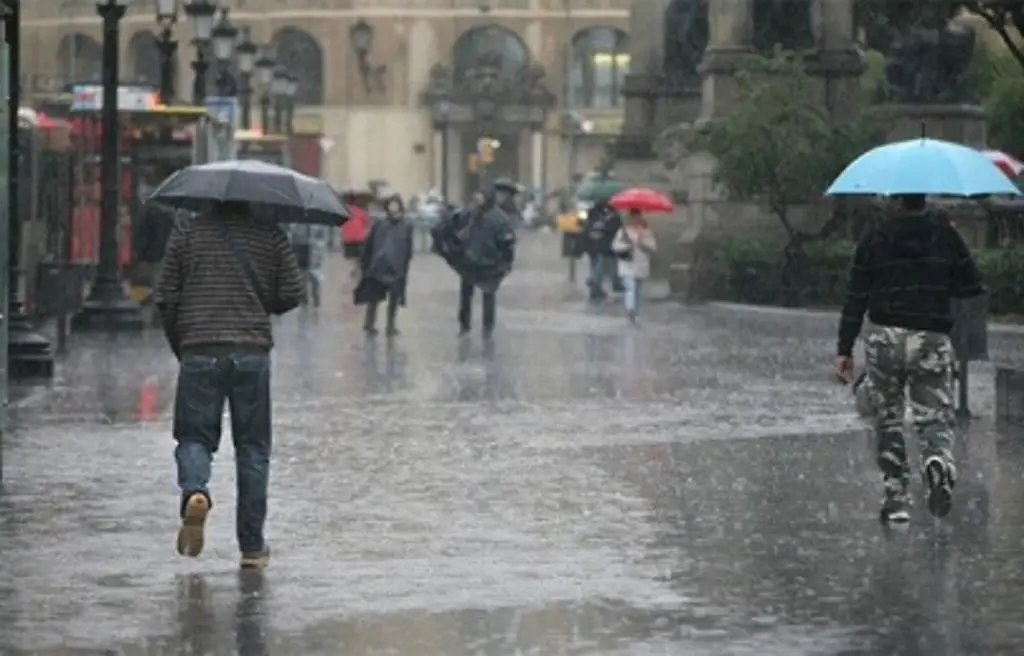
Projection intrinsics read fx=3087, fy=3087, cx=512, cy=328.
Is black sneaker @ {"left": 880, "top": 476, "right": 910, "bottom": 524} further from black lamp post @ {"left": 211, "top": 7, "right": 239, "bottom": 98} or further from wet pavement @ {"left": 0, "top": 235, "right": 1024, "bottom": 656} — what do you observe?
black lamp post @ {"left": 211, "top": 7, "right": 239, "bottom": 98}

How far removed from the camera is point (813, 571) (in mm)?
13008

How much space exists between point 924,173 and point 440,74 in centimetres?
8892

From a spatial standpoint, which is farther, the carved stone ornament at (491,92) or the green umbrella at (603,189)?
the carved stone ornament at (491,92)

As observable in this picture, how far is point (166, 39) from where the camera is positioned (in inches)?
1565

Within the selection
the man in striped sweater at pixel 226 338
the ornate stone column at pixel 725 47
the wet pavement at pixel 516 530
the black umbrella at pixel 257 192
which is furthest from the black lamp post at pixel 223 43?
the man in striped sweater at pixel 226 338

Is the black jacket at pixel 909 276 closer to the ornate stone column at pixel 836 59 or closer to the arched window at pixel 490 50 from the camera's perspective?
the ornate stone column at pixel 836 59

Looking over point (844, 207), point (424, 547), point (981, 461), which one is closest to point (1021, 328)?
point (844, 207)

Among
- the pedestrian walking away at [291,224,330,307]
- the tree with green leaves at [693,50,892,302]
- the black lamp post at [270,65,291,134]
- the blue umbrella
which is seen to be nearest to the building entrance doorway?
the black lamp post at [270,65,291,134]

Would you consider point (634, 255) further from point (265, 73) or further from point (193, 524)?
point (265, 73)

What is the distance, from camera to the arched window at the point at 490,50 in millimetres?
104312

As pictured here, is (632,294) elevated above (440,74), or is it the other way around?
(440,74)

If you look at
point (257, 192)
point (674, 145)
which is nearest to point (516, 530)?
point (257, 192)

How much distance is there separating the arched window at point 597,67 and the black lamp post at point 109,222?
70.9 metres

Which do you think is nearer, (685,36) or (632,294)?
(632,294)
